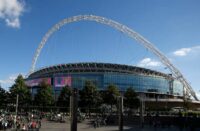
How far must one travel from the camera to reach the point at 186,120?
6612 centimetres

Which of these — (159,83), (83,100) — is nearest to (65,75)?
(159,83)

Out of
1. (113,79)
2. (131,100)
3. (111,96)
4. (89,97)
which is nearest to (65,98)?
(89,97)

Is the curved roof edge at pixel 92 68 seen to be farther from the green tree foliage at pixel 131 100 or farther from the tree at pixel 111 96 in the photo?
the tree at pixel 111 96

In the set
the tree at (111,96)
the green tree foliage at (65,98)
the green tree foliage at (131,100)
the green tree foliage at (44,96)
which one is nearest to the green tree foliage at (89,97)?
the green tree foliage at (65,98)

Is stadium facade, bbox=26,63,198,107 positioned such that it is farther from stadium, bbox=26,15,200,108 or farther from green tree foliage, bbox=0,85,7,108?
green tree foliage, bbox=0,85,7,108

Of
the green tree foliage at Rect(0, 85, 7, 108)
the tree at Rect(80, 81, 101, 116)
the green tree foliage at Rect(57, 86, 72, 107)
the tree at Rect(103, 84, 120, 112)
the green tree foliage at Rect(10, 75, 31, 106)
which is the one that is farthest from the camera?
the tree at Rect(103, 84, 120, 112)

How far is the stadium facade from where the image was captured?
15650 cm

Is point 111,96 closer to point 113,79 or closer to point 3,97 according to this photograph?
point 3,97

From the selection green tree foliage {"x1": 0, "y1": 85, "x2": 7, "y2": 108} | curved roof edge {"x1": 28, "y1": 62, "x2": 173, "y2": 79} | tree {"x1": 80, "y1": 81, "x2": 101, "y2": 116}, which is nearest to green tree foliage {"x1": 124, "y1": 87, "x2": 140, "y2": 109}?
tree {"x1": 80, "y1": 81, "x2": 101, "y2": 116}

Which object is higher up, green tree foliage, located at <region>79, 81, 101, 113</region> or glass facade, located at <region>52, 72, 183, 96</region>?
glass facade, located at <region>52, 72, 183, 96</region>

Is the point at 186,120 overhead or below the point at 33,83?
below

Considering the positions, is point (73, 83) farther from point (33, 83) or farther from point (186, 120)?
point (186, 120)

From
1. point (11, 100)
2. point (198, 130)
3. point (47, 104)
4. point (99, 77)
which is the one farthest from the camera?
point (99, 77)

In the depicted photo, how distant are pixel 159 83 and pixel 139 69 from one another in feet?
38.2
